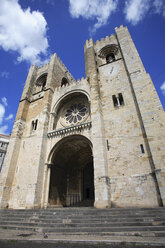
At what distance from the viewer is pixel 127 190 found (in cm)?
765

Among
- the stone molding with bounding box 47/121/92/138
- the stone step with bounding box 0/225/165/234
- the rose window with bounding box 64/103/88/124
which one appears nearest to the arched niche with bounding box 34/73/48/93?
the rose window with bounding box 64/103/88/124

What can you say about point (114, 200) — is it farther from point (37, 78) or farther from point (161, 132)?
point (37, 78)

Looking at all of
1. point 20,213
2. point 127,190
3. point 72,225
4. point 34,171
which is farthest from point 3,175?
point 127,190

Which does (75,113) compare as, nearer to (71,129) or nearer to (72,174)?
(71,129)

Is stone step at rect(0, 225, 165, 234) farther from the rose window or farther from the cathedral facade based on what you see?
the rose window

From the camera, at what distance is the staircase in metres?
4.30

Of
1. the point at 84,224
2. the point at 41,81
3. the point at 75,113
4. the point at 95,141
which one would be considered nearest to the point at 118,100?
the point at 95,141

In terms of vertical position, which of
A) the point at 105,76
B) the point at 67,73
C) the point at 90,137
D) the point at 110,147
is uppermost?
the point at 67,73

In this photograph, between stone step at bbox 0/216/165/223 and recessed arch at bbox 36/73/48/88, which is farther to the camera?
recessed arch at bbox 36/73/48/88

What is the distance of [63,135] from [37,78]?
10424mm

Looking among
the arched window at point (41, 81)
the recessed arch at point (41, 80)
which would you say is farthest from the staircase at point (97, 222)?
the recessed arch at point (41, 80)

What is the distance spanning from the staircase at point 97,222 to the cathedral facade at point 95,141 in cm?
176

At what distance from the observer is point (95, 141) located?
29.9 feet

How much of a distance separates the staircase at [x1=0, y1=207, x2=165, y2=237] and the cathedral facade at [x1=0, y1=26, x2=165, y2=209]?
176 cm
